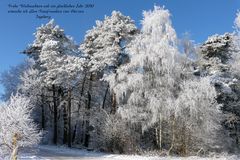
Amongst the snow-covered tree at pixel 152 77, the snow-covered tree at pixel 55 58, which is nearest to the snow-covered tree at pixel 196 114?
the snow-covered tree at pixel 152 77

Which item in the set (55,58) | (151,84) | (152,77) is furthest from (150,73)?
(55,58)

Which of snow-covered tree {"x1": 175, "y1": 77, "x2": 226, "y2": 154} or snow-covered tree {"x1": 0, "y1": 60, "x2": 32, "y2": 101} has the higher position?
snow-covered tree {"x1": 0, "y1": 60, "x2": 32, "y2": 101}

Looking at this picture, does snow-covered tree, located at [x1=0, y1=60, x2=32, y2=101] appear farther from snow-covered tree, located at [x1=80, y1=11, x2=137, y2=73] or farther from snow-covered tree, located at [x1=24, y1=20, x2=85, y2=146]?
snow-covered tree, located at [x1=80, y1=11, x2=137, y2=73]

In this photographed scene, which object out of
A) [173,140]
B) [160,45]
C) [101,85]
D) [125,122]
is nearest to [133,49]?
[160,45]

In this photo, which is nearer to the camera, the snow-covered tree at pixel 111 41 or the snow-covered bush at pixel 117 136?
the snow-covered bush at pixel 117 136

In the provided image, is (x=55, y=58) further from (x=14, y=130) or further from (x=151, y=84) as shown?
(x=14, y=130)

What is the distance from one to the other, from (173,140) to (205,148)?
279cm

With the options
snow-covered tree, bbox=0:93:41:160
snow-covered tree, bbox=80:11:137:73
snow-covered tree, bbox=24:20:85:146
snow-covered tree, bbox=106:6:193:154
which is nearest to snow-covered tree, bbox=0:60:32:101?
snow-covered tree, bbox=24:20:85:146

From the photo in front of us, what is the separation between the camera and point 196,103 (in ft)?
102

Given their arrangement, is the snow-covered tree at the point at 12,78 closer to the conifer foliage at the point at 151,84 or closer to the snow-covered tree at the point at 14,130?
the conifer foliage at the point at 151,84

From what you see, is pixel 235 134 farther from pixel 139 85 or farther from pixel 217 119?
pixel 139 85

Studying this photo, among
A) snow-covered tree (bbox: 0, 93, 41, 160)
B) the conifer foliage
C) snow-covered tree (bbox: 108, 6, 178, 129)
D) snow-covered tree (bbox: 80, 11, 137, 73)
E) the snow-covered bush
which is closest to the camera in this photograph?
snow-covered tree (bbox: 0, 93, 41, 160)

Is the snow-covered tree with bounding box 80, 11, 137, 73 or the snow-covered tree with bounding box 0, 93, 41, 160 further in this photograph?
the snow-covered tree with bounding box 80, 11, 137, 73

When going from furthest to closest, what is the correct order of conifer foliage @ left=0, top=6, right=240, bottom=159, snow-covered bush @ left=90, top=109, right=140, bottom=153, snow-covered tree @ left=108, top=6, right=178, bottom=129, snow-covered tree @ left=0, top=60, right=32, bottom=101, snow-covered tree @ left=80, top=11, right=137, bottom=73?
snow-covered tree @ left=0, top=60, right=32, bottom=101
snow-covered tree @ left=80, top=11, right=137, bottom=73
snow-covered bush @ left=90, top=109, right=140, bottom=153
snow-covered tree @ left=108, top=6, right=178, bottom=129
conifer foliage @ left=0, top=6, right=240, bottom=159
